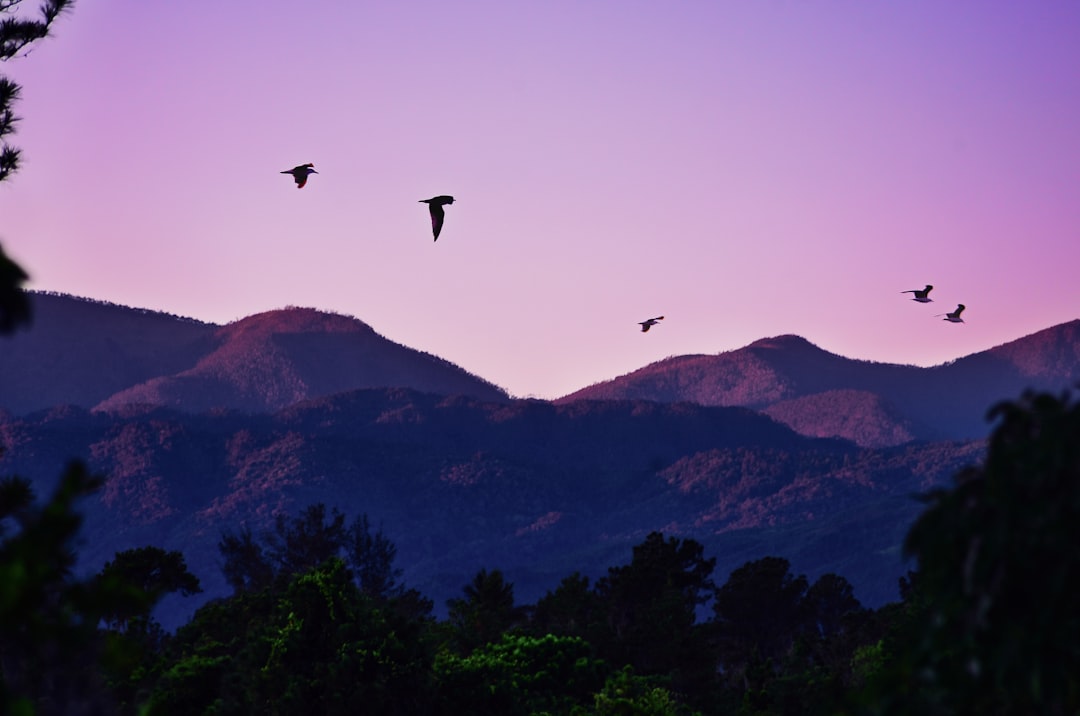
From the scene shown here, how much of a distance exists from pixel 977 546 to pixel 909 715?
4.70 ft

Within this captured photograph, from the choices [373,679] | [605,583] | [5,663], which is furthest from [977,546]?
[605,583]

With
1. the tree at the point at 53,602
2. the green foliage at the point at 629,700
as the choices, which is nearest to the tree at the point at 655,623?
the green foliage at the point at 629,700

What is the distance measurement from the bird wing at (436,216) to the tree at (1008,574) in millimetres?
22393

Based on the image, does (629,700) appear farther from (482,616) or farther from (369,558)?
(369,558)

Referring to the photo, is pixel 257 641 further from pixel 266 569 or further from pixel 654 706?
pixel 266 569

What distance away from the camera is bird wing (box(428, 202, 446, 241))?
33.0 meters

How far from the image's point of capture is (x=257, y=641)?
4200 cm

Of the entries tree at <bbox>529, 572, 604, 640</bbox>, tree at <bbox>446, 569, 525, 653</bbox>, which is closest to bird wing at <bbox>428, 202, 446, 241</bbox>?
tree at <bbox>446, 569, 525, 653</bbox>

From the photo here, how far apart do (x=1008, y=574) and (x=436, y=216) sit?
2440 cm

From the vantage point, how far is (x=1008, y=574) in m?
10.8

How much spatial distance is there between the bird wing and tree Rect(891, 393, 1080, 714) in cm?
2239

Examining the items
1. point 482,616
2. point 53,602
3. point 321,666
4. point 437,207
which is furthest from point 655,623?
point 53,602

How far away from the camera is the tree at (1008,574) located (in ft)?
34.5

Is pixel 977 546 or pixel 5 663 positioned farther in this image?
pixel 5 663
